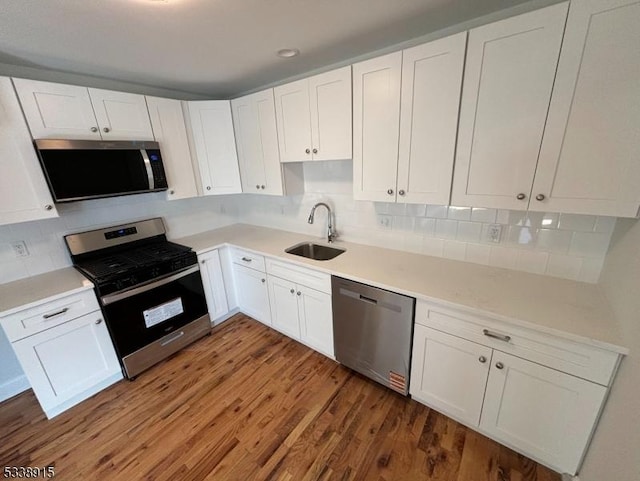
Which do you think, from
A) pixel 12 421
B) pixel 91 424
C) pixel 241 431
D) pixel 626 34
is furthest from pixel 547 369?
pixel 12 421

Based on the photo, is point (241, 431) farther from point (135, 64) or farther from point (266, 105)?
point (135, 64)

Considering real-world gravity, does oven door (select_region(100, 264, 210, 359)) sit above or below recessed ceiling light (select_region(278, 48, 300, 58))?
below

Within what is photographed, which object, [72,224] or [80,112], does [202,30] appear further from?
[72,224]

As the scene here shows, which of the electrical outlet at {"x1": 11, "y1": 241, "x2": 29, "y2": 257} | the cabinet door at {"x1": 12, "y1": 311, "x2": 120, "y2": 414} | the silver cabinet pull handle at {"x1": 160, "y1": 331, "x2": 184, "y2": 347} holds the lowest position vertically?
the silver cabinet pull handle at {"x1": 160, "y1": 331, "x2": 184, "y2": 347}

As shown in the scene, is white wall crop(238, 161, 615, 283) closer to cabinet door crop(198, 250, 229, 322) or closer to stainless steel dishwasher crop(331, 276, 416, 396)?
stainless steel dishwasher crop(331, 276, 416, 396)

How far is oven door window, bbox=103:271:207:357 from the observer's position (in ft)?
6.40

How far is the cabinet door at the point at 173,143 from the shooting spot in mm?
2236

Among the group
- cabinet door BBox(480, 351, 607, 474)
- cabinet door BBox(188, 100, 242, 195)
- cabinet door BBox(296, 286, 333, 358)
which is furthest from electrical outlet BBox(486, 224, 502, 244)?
cabinet door BBox(188, 100, 242, 195)

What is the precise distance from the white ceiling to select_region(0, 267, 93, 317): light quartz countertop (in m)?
1.49

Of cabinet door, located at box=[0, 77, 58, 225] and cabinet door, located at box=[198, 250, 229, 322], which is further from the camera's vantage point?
cabinet door, located at box=[198, 250, 229, 322]

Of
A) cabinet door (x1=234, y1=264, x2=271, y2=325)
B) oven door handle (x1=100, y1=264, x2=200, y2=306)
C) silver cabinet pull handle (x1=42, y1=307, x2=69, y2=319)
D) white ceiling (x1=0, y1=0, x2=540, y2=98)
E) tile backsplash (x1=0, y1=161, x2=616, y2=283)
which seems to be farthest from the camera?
cabinet door (x1=234, y1=264, x2=271, y2=325)

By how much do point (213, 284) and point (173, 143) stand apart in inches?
55.9

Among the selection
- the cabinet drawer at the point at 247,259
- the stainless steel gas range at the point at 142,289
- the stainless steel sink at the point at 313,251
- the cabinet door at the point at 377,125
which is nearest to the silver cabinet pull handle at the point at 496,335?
the cabinet door at the point at 377,125

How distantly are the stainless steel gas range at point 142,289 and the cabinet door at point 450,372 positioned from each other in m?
2.00
